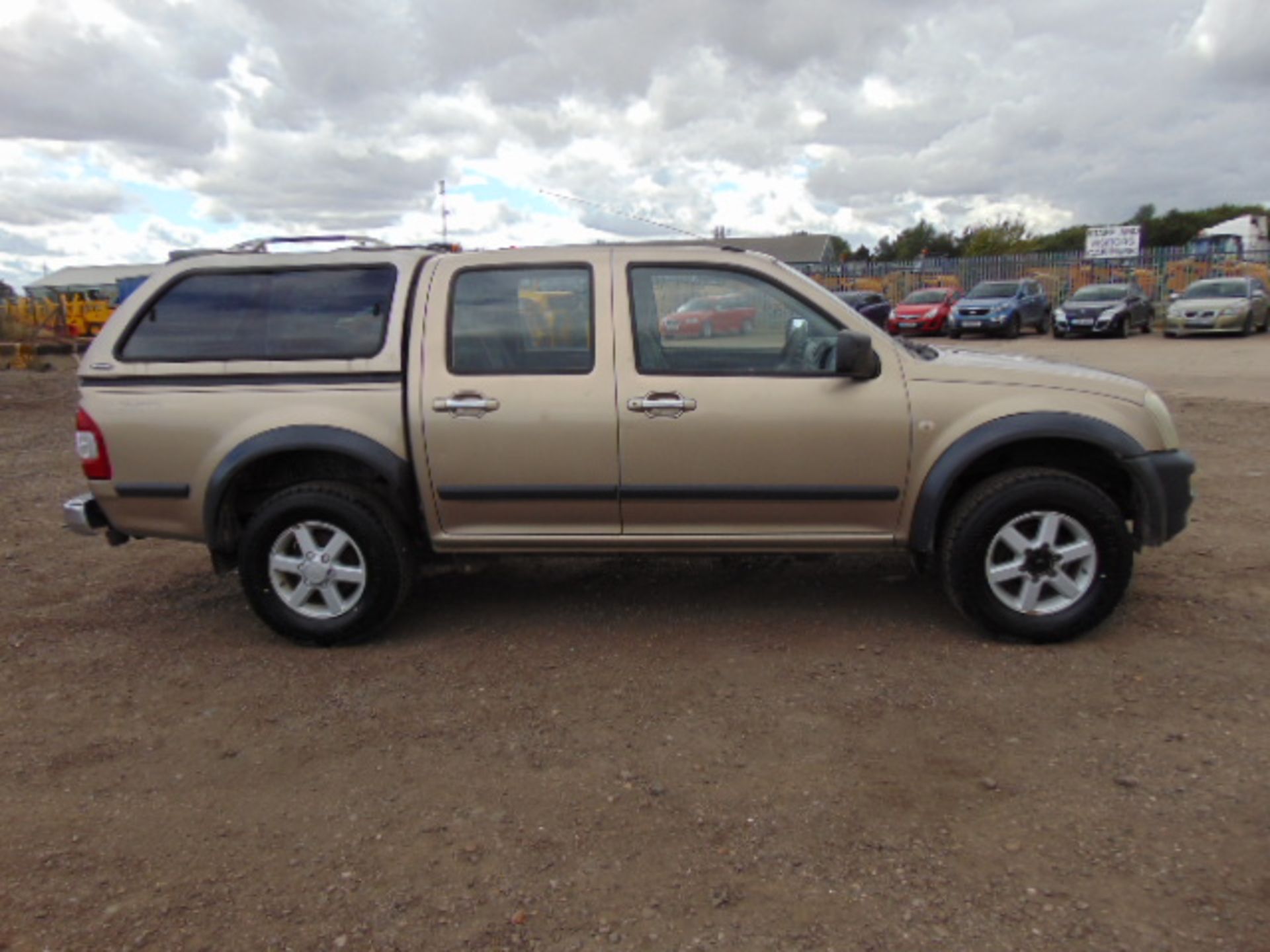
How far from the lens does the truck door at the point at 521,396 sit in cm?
400

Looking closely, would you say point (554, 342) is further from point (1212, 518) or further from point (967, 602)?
point (1212, 518)

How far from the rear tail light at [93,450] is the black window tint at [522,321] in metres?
1.58

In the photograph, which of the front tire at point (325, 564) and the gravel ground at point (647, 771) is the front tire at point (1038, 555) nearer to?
the gravel ground at point (647, 771)

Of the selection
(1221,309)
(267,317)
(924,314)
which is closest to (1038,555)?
(267,317)

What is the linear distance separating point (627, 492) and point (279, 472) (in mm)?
1604

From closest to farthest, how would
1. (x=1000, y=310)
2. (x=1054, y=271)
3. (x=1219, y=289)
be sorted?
(x=1219, y=289) → (x=1000, y=310) → (x=1054, y=271)

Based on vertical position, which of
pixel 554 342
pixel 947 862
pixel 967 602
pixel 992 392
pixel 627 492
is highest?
pixel 554 342

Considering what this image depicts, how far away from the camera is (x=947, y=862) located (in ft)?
8.53

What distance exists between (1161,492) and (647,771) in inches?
95.7

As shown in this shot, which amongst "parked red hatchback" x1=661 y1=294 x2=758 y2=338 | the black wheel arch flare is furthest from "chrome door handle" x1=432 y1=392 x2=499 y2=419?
the black wheel arch flare

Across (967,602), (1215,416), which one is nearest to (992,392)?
(967,602)

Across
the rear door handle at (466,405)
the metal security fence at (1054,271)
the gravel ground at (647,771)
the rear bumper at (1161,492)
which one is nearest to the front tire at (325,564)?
the gravel ground at (647,771)

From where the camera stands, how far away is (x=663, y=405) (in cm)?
394

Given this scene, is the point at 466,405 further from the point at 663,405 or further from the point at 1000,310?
the point at 1000,310
